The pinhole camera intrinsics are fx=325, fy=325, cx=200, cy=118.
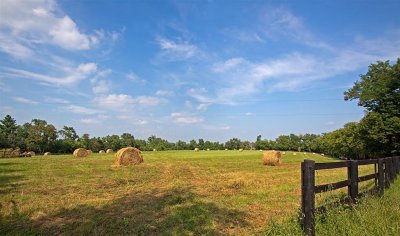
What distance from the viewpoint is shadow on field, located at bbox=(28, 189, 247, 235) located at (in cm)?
769

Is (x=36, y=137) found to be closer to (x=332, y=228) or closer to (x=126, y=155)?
(x=126, y=155)

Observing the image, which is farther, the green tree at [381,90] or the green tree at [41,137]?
the green tree at [41,137]

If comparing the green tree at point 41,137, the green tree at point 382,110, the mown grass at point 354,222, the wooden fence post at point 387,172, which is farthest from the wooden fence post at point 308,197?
the green tree at point 41,137

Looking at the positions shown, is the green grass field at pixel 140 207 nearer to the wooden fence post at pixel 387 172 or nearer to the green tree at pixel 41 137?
the wooden fence post at pixel 387 172

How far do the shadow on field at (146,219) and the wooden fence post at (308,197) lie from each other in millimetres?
2052

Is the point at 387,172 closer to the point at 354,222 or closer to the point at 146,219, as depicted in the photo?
the point at 354,222

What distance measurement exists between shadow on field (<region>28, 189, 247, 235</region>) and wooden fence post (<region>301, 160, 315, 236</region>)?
2.05m

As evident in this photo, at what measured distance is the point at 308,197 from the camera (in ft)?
21.9

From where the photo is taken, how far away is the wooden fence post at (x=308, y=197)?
21.6ft

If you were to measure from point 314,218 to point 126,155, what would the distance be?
72.7 feet

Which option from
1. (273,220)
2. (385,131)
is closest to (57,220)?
(273,220)

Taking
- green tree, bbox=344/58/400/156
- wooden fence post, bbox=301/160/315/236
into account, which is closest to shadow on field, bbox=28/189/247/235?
wooden fence post, bbox=301/160/315/236

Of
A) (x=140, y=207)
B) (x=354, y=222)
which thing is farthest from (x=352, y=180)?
(x=140, y=207)

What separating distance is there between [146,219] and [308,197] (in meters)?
4.23
